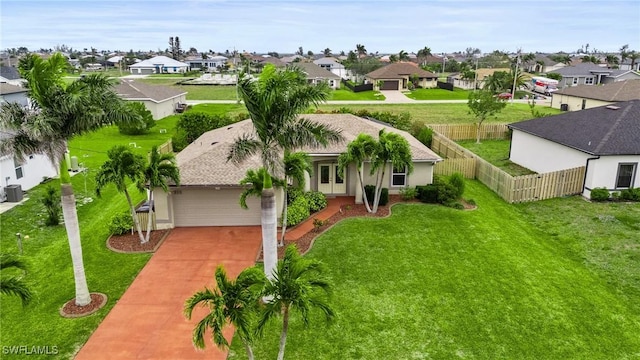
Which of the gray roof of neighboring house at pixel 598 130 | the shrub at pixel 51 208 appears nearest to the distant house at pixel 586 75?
the gray roof of neighboring house at pixel 598 130

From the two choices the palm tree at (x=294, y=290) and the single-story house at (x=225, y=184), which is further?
the single-story house at (x=225, y=184)

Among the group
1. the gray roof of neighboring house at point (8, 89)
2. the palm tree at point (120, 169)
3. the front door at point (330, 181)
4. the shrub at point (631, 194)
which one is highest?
the gray roof of neighboring house at point (8, 89)

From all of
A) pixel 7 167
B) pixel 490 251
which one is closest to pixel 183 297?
pixel 490 251

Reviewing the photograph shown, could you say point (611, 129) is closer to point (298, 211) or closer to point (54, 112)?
point (298, 211)

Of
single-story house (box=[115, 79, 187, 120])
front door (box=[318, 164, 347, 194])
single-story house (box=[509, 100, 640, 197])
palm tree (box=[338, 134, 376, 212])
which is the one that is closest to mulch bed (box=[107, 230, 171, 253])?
front door (box=[318, 164, 347, 194])

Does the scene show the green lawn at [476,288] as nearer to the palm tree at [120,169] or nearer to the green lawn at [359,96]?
the palm tree at [120,169]

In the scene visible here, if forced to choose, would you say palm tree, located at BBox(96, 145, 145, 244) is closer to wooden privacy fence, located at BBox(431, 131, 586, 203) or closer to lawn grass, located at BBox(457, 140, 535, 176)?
wooden privacy fence, located at BBox(431, 131, 586, 203)

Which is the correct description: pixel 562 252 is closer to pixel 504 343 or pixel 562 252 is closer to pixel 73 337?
pixel 504 343
